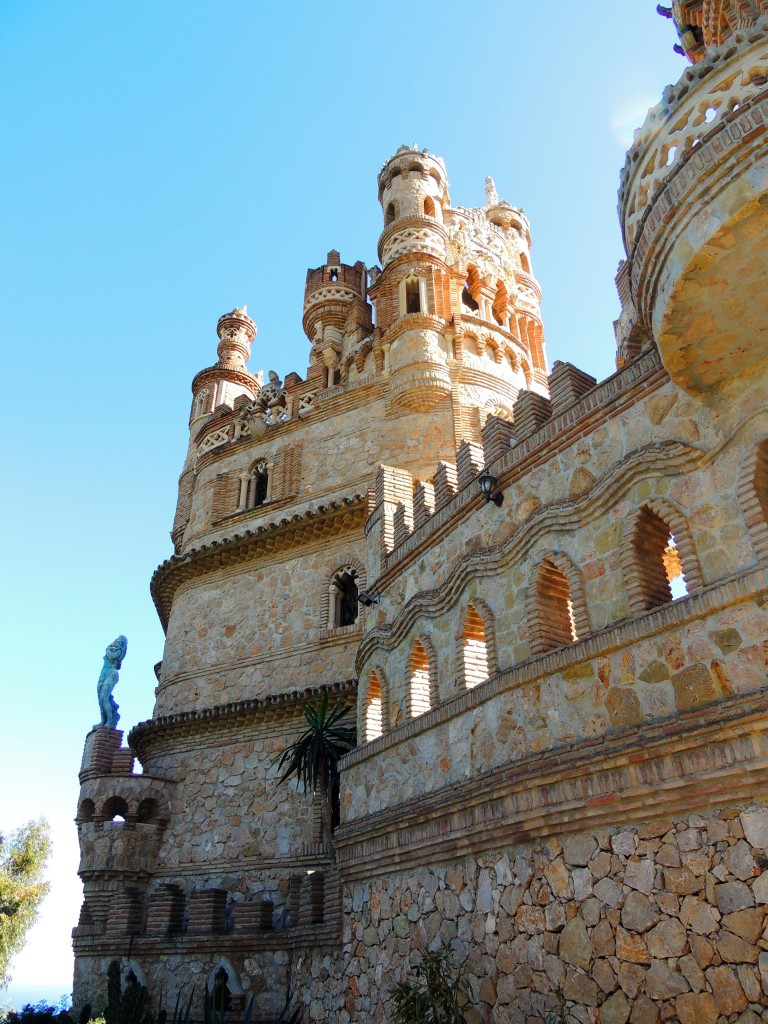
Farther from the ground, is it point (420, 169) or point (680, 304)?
point (420, 169)

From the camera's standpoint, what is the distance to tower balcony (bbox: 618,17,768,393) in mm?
6016

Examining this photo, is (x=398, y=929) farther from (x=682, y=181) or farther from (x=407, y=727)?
(x=682, y=181)

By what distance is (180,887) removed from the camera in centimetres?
1499

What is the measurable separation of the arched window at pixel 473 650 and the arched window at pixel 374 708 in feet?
7.85

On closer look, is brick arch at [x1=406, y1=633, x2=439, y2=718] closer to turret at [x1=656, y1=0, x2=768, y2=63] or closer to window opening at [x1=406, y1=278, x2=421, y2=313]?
turret at [x1=656, y1=0, x2=768, y2=63]

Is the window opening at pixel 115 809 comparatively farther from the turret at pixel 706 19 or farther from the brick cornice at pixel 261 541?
the turret at pixel 706 19

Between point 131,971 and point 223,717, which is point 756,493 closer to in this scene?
point 223,717

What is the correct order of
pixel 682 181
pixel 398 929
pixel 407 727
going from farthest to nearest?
pixel 407 727 → pixel 398 929 → pixel 682 181

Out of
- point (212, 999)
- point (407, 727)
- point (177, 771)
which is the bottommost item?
point (212, 999)

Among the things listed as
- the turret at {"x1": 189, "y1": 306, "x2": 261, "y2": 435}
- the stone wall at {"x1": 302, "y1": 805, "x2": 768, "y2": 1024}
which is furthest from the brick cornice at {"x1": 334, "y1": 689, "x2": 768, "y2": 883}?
the turret at {"x1": 189, "y1": 306, "x2": 261, "y2": 435}

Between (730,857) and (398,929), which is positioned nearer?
(730,857)

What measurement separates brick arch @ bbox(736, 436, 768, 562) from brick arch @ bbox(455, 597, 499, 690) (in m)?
3.24

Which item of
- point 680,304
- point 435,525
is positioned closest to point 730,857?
point 680,304

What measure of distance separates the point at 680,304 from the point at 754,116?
135 centimetres
